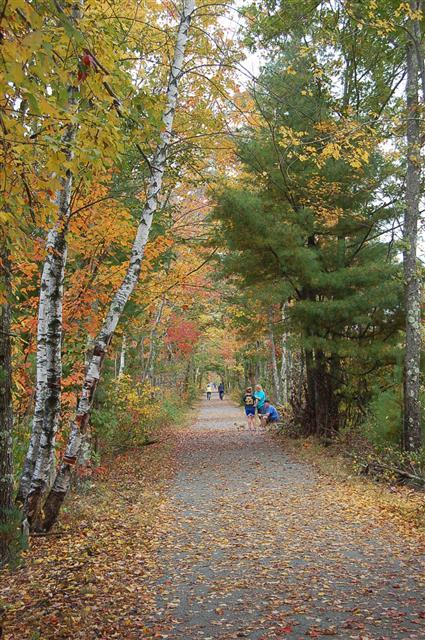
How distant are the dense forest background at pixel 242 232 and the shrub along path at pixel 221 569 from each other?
81 cm

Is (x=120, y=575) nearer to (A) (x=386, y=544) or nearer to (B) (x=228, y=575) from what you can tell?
(B) (x=228, y=575)

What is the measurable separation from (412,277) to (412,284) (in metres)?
0.13

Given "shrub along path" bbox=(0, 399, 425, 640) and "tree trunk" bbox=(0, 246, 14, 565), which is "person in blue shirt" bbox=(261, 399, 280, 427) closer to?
"shrub along path" bbox=(0, 399, 425, 640)

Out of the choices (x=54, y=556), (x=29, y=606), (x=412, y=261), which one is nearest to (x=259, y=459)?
(x=412, y=261)

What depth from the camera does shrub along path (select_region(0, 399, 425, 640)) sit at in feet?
14.0

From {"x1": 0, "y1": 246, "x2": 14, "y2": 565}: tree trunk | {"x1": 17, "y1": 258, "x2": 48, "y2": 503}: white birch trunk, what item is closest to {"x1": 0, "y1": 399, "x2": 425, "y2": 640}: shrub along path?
{"x1": 0, "y1": 246, "x2": 14, "y2": 565}: tree trunk

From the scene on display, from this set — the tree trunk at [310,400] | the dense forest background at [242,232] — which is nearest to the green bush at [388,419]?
the dense forest background at [242,232]

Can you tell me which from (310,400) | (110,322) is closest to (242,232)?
(310,400)

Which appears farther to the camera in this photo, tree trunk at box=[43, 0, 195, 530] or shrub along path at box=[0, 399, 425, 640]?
tree trunk at box=[43, 0, 195, 530]

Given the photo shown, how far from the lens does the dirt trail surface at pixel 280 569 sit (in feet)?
14.0

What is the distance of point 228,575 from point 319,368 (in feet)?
31.0

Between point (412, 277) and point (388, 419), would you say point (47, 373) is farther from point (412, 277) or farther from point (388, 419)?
point (388, 419)

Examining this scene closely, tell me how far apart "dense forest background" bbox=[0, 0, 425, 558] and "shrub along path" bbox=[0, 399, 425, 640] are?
808mm

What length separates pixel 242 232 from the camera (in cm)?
1330
